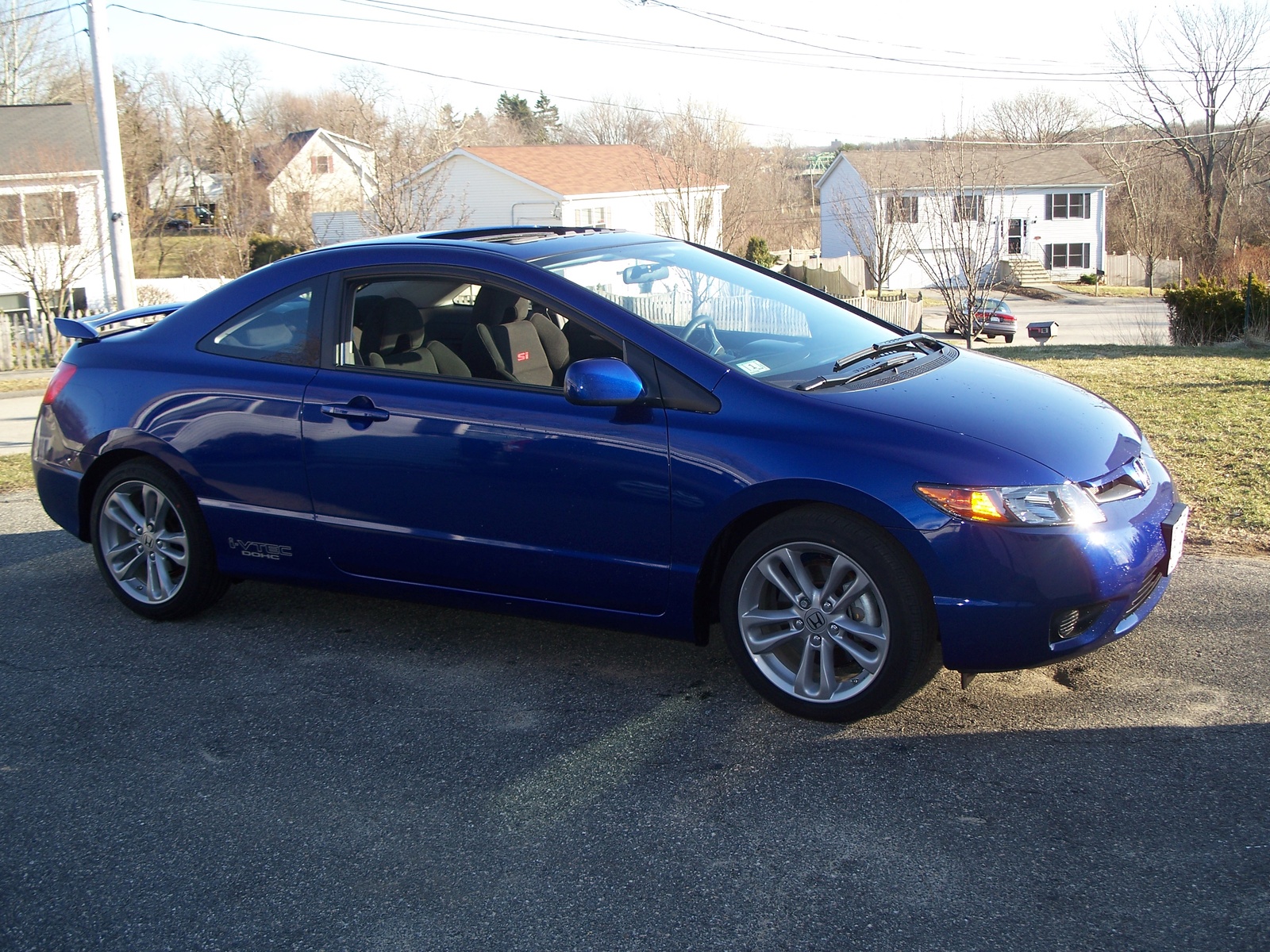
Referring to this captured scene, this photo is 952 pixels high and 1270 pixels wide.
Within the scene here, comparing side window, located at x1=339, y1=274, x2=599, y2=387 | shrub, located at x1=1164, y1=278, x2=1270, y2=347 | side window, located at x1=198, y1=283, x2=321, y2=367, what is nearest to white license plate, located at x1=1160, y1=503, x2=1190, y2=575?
side window, located at x1=339, y1=274, x2=599, y2=387

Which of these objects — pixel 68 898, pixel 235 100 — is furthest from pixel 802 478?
pixel 235 100

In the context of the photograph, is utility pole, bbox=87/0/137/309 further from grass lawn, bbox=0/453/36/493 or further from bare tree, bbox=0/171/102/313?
bare tree, bbox=0/171/102/313

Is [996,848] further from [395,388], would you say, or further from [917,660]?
[395,388]

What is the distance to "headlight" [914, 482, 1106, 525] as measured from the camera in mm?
3475

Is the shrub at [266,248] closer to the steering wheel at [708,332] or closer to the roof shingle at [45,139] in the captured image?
the roof shingle at [45,139]

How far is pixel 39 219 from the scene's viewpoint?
27.5 metres

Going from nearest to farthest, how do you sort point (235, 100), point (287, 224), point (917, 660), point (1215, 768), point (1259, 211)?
point (1215, 768) < point (917, 660) < point (287, 224) < point (1259, 211) < point (235, 100)

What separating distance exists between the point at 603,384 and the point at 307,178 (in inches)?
2235

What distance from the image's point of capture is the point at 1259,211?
54656mm

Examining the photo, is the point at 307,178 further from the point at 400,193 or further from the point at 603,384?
the point at 603,384

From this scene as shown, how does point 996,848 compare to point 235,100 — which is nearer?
point 996,848

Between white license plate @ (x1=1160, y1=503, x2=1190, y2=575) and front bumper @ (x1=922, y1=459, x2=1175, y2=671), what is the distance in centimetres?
29

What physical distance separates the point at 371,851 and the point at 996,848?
1.74 metres

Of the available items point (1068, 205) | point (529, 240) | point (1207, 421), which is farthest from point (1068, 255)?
point (529, 240)
